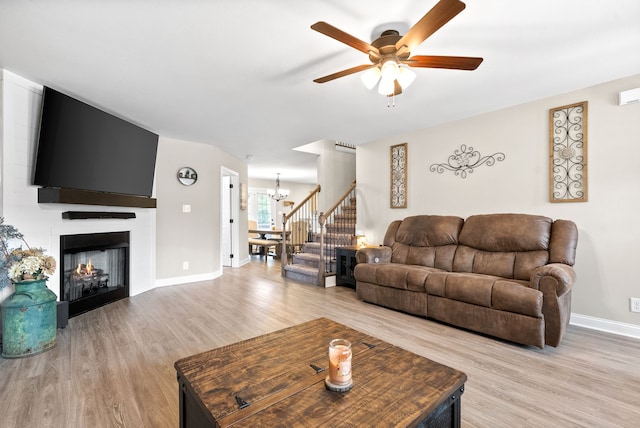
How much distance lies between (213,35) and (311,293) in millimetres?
3347

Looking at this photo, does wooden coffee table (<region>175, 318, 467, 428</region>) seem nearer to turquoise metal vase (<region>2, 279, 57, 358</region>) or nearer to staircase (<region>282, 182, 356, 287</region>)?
turquoise metal vase (<region>2, 279, 57, 358</region>)

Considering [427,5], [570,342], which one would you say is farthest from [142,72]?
[570,342]

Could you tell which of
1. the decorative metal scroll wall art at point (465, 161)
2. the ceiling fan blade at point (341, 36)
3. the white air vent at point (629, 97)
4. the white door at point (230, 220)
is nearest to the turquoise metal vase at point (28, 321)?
the ceiling fan blade at point (341, 36)

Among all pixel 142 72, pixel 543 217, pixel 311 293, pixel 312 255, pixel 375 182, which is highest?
pixel 142 72

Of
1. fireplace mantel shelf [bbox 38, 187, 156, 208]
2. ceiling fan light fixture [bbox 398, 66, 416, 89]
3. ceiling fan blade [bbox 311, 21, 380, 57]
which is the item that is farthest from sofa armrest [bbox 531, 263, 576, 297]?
fireplace mantel shelf [bbox 38, 187, 156, 208]

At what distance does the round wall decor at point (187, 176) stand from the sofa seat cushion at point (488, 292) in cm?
403

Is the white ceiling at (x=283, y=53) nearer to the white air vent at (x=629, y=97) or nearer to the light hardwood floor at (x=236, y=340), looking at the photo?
the white air vent at (x=629, y=97)

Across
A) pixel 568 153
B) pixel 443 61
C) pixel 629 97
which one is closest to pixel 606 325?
pixel 568 153

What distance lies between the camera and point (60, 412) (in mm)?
1682

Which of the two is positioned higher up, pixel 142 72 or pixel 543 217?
pixel 142 72

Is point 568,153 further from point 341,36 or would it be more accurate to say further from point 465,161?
point 341,36

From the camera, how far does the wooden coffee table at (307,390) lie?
0.98 meters

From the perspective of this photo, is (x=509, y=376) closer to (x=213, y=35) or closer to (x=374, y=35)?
(x=374, y=35)

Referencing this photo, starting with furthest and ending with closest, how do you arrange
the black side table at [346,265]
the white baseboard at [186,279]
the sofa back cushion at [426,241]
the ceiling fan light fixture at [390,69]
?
the white baseboard at [186,279], the black side table at [346,265], the sofa back cushion at [426,241], the ceiling fan light fixture at [390,69]
